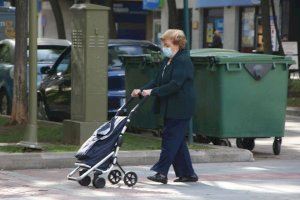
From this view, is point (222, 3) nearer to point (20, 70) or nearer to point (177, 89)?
point (20, 70)

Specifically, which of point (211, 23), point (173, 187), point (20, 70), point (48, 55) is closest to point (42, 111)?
point (48, 55)

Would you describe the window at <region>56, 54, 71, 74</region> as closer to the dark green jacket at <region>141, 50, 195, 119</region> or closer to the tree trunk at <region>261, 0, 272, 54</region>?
the dark green jacket at <region>141, 50, 195, 119</region>

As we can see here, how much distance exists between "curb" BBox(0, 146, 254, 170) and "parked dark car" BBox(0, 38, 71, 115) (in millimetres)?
6468

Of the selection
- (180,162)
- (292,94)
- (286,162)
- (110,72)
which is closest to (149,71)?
(110,72)

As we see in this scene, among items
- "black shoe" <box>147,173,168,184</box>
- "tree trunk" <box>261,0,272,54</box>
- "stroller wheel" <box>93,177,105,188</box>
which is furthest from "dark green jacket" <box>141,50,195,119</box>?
"tree trunk" <box>261,0,272,54</box>

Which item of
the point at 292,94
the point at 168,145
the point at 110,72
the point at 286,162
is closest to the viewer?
the point at 168,145

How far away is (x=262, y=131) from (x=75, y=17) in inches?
121

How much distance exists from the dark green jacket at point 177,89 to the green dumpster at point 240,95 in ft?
8.89

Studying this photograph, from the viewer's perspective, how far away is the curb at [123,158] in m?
11.1

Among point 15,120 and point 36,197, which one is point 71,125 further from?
point 36,197

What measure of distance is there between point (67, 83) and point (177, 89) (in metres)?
6.70

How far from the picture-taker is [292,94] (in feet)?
82.6

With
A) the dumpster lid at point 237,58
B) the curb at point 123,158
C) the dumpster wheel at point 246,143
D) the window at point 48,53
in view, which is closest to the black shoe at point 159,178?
the curb at point 123,158

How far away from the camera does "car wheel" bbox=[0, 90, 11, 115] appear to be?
60.6 ft
